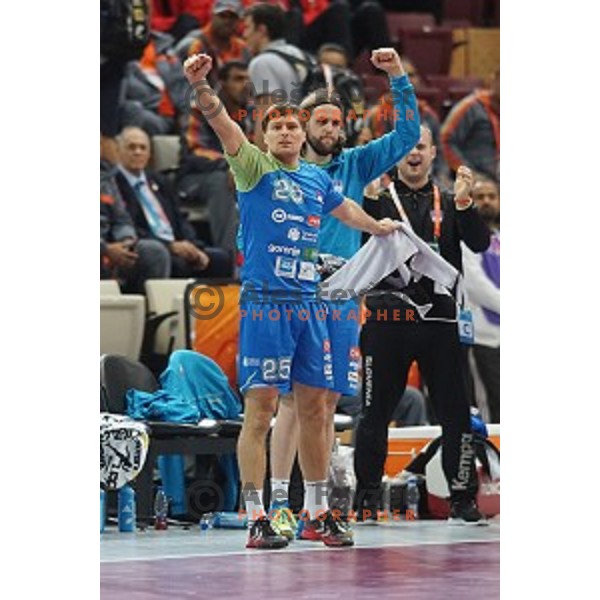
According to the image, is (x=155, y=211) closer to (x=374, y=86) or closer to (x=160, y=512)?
(x=160, y=512)

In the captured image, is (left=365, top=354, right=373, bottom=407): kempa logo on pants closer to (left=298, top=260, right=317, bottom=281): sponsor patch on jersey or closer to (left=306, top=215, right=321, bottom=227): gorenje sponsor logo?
(left=298, top=260, right=317, bottom=281): sponsor patch on jersey

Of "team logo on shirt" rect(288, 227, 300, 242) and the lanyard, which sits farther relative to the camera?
the lanyard

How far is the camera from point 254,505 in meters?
8.55

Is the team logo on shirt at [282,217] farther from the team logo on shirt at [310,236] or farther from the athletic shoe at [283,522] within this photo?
the athletic shoe at [283,522]

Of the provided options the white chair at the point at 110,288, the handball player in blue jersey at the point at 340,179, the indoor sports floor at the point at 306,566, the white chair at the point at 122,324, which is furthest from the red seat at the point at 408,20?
the indoor sports floor at the point at 306,566

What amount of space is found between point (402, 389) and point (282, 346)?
1661 millimetres

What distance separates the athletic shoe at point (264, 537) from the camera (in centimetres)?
847

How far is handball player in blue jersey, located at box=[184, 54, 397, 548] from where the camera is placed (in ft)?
27.9

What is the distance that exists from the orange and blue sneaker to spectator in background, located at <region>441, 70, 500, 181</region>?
19.1 ft

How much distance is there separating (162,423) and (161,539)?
0.96 m

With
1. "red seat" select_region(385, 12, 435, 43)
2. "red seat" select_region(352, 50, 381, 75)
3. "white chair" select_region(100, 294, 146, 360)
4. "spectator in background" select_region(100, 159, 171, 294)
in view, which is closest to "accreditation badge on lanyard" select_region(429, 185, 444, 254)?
"white chair" select_region(100, 294, 146, 360)

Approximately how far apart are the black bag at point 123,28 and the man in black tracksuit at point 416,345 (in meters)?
3.47

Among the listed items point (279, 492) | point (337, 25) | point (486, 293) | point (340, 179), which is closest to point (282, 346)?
point (279, 492)

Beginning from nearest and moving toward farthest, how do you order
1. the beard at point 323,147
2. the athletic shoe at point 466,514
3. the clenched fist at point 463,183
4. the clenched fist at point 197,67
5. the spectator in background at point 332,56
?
1. the clenched fist at point 197,67
2. the beard at point 323,147
3. the clenched fist at point 463,183
4. the athletic shoe at point 466,514
5. the spectator in background at point 332,56
